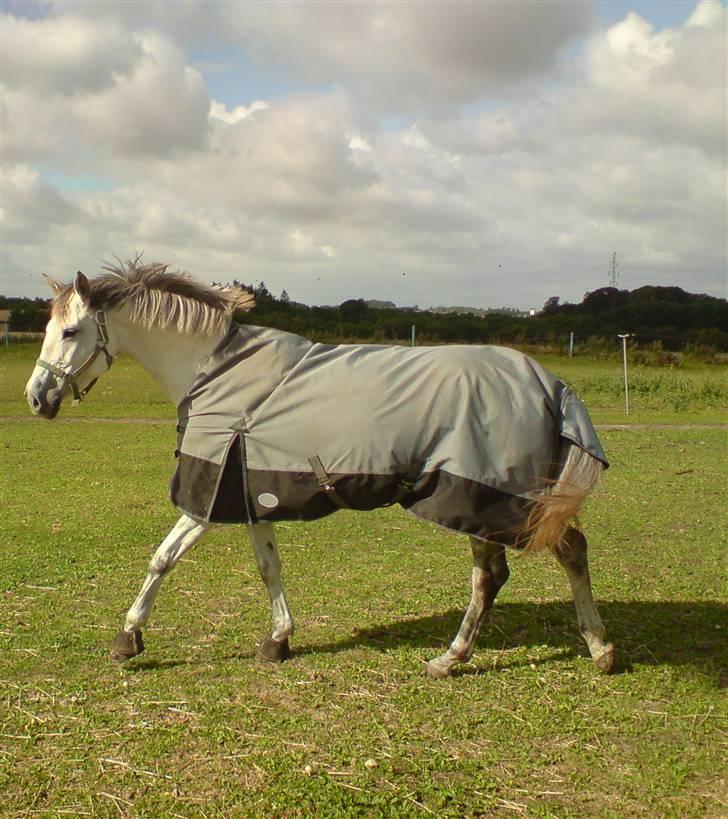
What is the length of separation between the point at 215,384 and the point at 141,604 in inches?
53.0

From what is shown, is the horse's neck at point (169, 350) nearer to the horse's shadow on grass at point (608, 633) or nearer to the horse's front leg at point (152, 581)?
the horse's front leg at point (152, 581)

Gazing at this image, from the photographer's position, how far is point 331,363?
14.5 feet

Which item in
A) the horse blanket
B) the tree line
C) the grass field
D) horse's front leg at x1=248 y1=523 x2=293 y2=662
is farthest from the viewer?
the tree line

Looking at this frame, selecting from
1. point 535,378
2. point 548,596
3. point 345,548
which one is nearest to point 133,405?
point 345,548

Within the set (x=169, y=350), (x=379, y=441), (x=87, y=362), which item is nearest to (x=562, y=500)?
(x=379, y=441)

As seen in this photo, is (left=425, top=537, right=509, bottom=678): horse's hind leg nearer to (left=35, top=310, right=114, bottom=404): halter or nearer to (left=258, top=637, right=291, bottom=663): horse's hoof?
(left=258, top=637, right=291, bottom=663): horse's hoof

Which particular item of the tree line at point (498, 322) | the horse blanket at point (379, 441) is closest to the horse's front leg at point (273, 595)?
the horse blanket at point (379, 441)

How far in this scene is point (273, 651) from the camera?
15.5 feet

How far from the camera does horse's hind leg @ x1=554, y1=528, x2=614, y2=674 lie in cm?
458

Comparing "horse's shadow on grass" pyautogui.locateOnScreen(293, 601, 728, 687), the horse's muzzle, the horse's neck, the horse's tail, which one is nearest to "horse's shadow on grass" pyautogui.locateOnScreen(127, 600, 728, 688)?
"horse's shadow on grass" pyautogui.locateOnScreen(293, 601, 728, 687)

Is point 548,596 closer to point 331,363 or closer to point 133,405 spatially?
point 331,363

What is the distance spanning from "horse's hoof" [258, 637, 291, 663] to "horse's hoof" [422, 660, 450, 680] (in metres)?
0.83

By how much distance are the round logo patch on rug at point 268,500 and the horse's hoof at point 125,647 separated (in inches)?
45.4

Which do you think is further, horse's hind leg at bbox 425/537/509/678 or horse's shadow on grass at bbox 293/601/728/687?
horse's shadow on grass at bbox 293/601/728/687
